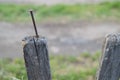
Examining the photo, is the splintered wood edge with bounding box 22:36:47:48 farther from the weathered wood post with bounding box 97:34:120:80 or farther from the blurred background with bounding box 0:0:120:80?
the blurred background with bounding box 0:0:120:80

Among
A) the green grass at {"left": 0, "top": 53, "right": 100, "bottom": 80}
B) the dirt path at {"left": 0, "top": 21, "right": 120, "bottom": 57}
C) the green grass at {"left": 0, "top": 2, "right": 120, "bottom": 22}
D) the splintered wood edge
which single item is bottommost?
the green grass at {"left": 0, "top": 53, "right": 100, "bottom": 80}

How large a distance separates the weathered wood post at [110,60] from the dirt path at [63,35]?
374cm

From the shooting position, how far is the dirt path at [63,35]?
665 centimetres

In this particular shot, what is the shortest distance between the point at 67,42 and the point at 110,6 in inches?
65.4

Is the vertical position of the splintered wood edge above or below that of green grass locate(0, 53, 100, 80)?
above

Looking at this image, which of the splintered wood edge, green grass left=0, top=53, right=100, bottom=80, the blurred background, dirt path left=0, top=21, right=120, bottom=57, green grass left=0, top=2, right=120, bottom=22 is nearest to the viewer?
the splintered wood edge

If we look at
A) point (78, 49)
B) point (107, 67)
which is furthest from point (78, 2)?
point (107, 67)

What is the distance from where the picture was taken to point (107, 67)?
273 cm

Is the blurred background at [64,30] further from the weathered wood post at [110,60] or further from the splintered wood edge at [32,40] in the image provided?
the splintered wood edge at [32,40]

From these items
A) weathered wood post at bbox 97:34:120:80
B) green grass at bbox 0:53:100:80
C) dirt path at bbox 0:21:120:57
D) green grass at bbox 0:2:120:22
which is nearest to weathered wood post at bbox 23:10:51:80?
weathered wood post at bbox 97:34:120:80

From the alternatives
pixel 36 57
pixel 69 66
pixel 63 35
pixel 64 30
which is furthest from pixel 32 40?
pixel 64 30

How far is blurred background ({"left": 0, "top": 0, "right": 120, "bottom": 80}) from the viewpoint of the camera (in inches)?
237

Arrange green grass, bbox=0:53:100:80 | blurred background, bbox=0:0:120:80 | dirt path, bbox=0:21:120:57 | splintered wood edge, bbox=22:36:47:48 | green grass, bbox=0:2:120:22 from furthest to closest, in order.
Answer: green grass, bbox=0:2:120:22 < dirt path, bbox=0:21:120:57 < blurred background, bbox=0:0:120:80 < green grass, bbox=0:53:100:80 < splintered wood edge, bbox=22:36:47:48

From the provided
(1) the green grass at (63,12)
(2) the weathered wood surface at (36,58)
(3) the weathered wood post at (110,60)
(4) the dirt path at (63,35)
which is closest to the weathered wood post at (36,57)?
(2) the weathered wood surface at (36,58)
